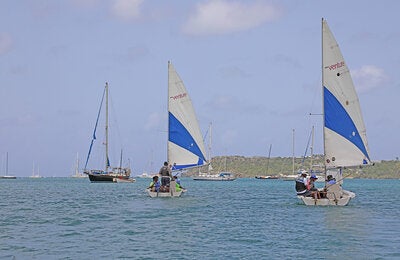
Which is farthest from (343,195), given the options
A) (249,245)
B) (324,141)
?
(249,245)

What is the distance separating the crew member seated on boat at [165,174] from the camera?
141 feet

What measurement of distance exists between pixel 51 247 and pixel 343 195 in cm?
2044

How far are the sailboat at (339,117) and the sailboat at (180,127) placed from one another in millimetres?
13819

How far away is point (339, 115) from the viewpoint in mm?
37312

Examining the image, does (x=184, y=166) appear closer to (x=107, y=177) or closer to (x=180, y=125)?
(x=180, y=125)

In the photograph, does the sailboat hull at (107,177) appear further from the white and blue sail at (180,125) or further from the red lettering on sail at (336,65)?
the red lettering on sail at (336,65)

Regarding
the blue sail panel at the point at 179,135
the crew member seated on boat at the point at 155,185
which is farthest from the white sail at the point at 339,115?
the blue sail panel at the point at 179,135

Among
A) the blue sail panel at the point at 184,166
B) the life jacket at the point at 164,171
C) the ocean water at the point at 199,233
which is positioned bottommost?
the ocean water at the point at 199,233

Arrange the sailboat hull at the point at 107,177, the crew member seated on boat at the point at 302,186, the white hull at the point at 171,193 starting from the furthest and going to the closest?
the sailboat hull at the point at 107,177, the white hull at the point at 171,193, the crew member seated on boat at the point at 302,186

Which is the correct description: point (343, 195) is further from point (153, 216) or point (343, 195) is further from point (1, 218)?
point (1, 218)

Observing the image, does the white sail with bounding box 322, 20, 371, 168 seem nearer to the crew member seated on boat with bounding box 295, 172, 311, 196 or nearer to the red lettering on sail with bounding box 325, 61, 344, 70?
the red lettering on sail with bounding box 325, 61, 344, 70

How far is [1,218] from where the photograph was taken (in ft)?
103

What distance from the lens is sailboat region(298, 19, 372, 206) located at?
122ft

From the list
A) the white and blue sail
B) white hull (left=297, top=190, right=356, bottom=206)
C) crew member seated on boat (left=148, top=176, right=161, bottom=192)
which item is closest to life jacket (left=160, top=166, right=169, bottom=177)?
crew member seated on boat (left=148, top=176, right=161, bottom=192)
